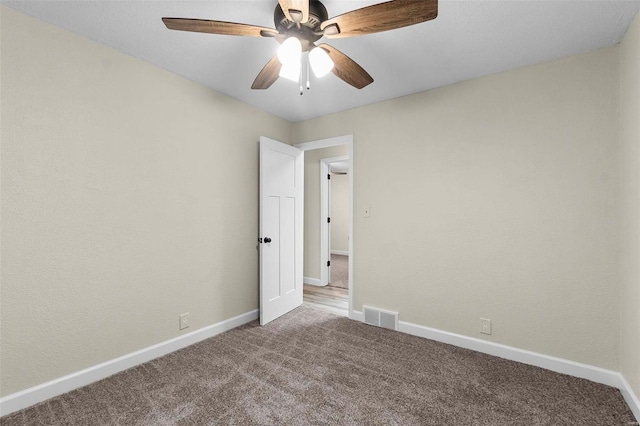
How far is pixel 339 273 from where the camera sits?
18.5 feet

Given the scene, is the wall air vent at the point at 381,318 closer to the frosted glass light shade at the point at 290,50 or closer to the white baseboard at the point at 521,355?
the white baseboard at the point at 521,355

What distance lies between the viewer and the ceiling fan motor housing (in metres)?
1.46

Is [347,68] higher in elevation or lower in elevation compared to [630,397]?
higher

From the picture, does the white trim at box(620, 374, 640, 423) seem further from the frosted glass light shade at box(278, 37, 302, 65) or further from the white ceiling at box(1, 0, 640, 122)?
the frosted glass light shade at box(278, 37, 302, 65)

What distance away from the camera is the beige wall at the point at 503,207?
81.4 inches

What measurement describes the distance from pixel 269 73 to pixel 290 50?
1.34 feet

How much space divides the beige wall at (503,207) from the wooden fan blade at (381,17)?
156 centimetres

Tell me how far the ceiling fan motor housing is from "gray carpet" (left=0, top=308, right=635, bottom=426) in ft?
7.12

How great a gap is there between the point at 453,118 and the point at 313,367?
2.46 metres

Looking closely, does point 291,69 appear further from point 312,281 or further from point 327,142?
point 312,281

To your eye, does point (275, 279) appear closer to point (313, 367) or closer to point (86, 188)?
point (313, 367)

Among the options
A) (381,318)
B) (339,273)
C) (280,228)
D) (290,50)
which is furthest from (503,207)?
(339,273)

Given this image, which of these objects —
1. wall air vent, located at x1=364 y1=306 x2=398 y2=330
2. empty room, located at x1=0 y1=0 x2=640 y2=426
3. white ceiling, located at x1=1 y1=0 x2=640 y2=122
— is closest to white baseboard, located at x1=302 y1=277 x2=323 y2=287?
empty room, located at x1=0 y1=0 x2=640 y2=426

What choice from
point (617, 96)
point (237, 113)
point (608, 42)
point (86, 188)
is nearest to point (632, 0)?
point (608, 42)
